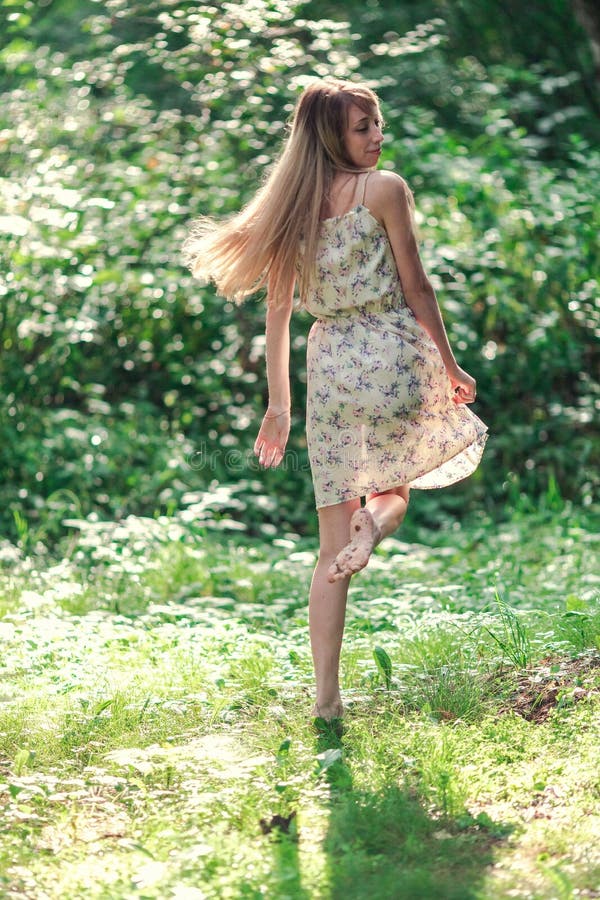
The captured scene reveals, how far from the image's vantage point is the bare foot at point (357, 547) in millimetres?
3188

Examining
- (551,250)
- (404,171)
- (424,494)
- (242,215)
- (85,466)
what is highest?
(242,215)

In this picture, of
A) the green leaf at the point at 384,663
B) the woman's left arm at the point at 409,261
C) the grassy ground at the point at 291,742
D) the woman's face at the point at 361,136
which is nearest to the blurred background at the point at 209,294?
the grassy ground at the point at 291,742

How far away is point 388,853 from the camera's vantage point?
107 inches

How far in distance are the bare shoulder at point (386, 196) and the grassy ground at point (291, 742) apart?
1.41 m

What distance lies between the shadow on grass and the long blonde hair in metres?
1.53

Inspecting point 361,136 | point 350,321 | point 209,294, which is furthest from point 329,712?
point 209,294

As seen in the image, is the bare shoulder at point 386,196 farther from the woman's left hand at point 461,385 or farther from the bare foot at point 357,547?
the bare foot at point 357,547

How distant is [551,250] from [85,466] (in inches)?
122

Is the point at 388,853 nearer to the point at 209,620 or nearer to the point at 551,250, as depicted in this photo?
the point at 209,620

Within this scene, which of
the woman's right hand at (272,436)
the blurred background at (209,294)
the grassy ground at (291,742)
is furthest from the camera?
the blurred background at (209,294)

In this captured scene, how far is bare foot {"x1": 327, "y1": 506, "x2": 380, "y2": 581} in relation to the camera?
3.19 metres

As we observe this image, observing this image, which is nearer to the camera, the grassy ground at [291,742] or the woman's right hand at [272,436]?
the grassy ground at [291,742]

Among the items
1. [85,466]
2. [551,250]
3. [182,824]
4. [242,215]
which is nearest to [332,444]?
[242,215]

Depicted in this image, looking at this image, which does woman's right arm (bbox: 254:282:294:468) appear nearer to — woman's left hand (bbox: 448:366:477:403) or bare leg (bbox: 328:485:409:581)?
bare leg (bbox: 328:485:409:581)
